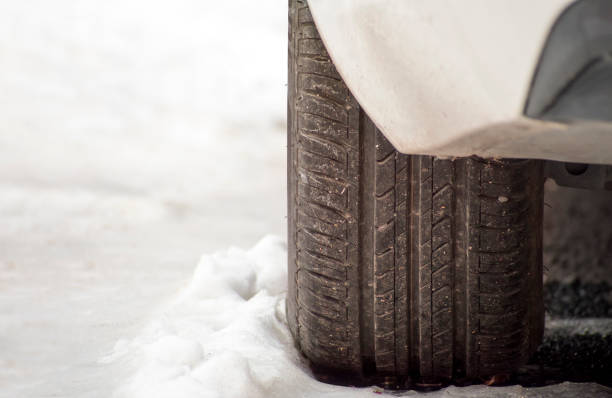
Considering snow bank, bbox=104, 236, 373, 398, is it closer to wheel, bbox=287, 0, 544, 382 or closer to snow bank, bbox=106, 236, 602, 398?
snow bank, bbox=106, 236, 602, 398

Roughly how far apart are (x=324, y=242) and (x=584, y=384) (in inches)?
22.6

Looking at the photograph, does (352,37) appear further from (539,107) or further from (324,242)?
(324,242)

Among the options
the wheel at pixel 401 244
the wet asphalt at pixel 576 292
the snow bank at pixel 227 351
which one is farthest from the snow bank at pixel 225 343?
the wet asphalt at pixel 576 292

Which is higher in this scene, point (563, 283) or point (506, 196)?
point (506, 196)

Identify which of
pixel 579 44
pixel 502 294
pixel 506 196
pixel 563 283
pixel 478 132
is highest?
pixel 579 44

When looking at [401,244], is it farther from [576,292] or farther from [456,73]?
[576,292]

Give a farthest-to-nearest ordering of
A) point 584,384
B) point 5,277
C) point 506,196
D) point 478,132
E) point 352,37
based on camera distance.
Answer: point 5,277 → point 584,384 → point 506,196 → point 352,37 → point 478,132

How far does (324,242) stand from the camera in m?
1.28

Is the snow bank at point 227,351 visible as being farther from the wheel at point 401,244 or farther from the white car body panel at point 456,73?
the white car body panel at point 456,73

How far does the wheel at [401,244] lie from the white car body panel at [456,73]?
0.22 metres

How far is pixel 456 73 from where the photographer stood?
0.82m

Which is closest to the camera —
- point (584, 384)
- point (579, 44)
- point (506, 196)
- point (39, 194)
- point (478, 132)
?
point (579, 44)

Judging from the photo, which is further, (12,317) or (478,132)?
(12,317)

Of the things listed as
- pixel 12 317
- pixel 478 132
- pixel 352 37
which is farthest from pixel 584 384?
pixel 12 317
